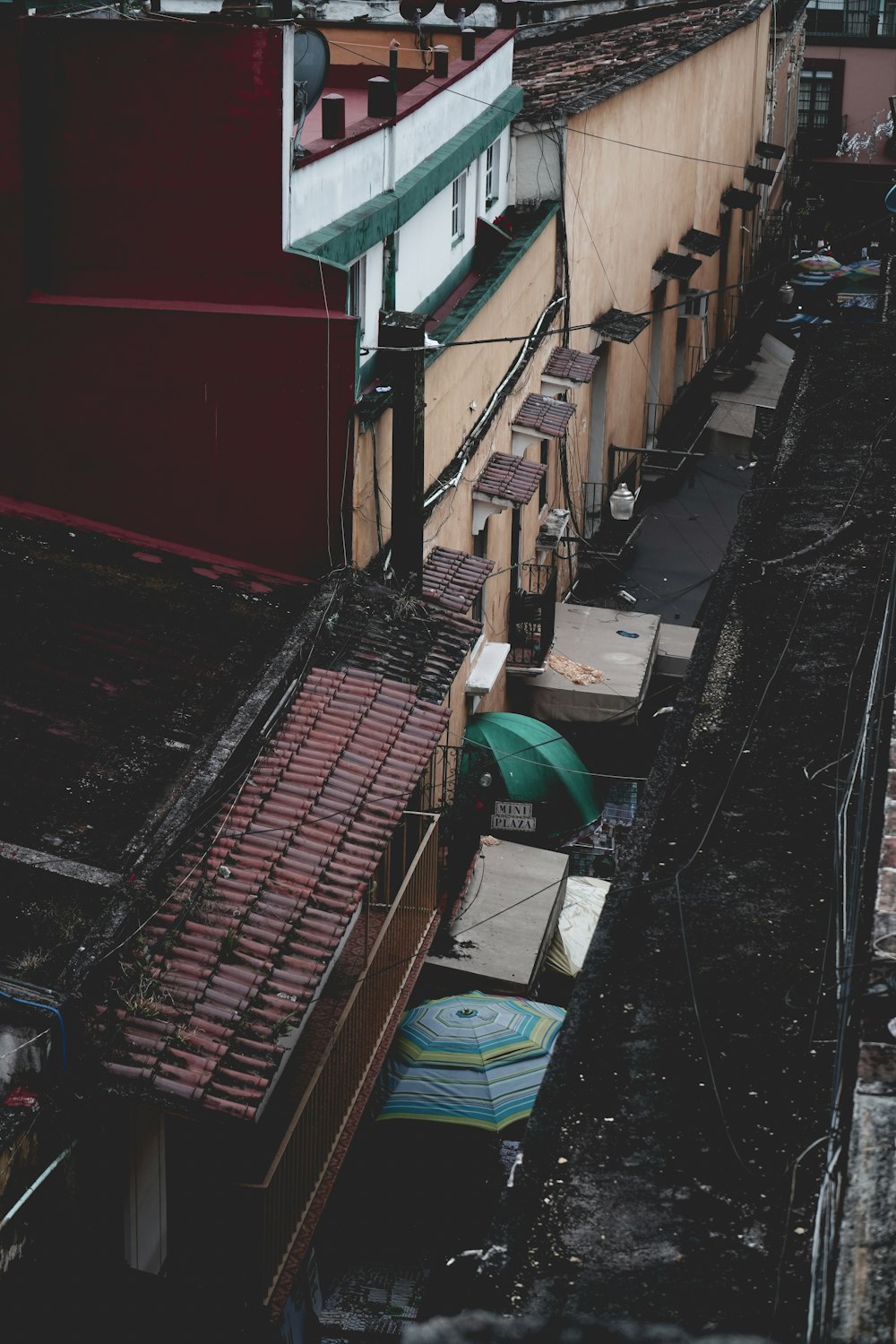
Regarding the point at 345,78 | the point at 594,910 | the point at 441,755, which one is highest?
the point at 345,78

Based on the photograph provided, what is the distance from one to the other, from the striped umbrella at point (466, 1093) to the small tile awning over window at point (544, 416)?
9.08 m

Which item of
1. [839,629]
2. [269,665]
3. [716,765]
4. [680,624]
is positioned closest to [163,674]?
[269,665]

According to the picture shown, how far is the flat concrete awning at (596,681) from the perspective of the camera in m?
22.0

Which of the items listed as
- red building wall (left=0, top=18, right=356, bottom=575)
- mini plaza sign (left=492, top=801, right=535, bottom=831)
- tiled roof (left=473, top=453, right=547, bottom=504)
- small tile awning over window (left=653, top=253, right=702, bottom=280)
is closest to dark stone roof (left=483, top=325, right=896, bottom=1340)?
red building wall (left=0, top=18, right=356, bottom=575)

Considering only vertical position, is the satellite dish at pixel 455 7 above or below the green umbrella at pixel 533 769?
above

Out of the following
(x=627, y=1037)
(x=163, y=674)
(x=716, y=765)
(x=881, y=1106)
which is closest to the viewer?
(x=881, y=1106)

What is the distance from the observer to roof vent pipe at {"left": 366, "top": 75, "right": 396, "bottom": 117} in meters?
15.2

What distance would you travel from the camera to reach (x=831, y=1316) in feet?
17.2

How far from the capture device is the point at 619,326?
25891mm

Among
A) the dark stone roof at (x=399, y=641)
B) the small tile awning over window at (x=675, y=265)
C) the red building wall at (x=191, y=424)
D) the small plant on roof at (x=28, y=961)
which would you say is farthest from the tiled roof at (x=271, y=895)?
the small tile awning over window at (x=675, y=265)

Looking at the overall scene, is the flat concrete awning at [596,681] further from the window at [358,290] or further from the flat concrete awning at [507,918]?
the window at [358,290]

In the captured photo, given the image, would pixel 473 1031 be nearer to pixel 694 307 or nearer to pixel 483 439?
pixel 483 439

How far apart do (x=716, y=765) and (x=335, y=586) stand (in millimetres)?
4402

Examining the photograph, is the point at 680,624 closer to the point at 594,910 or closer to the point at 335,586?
the point at 594,910
